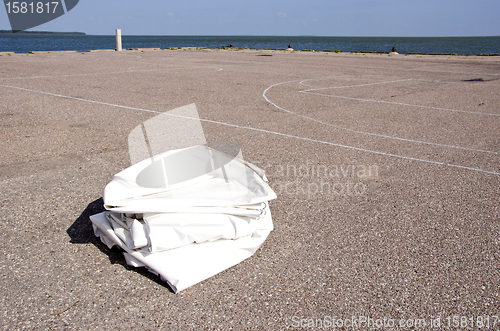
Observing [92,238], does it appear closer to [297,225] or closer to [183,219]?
[183,219]

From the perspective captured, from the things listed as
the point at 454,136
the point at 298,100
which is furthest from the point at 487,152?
the point at 298,100

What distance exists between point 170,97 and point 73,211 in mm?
6975

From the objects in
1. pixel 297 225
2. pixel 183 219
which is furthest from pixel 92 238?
pixel 297 225

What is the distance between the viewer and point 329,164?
573 centimetres

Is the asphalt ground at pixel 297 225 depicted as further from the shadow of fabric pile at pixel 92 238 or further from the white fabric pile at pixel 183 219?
the white fabric pile at pixel 183 219

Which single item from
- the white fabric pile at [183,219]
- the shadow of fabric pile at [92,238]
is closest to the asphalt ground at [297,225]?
the shadow of fabric pile at [92,238]

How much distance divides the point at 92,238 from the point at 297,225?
195 cm

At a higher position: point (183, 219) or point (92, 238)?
point (183, 219)

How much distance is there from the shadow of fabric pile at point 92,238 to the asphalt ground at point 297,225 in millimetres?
17

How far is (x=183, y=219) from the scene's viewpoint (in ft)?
10.5

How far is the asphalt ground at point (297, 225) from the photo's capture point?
2766 mm

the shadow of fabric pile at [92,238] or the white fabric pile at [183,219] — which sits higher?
the white fabric pile at [183,219]

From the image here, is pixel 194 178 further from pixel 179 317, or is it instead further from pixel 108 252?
pixel 179 317

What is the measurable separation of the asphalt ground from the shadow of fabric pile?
17 mm
